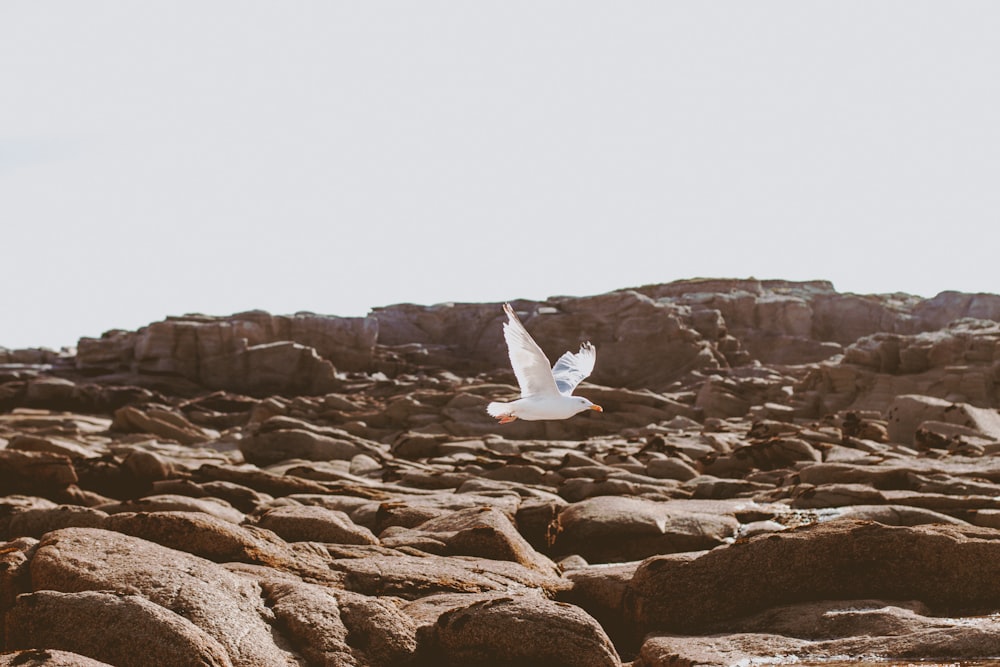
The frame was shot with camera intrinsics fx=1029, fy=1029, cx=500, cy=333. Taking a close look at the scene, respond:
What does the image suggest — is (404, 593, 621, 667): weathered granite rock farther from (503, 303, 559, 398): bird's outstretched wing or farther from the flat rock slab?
(503, 303, 559, 398): bird's outstretched wing

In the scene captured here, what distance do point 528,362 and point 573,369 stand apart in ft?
11.2

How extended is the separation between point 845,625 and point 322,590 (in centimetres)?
495

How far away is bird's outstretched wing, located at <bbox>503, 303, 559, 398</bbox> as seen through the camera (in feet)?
37.1

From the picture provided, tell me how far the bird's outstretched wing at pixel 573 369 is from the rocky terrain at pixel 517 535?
6.66 ft

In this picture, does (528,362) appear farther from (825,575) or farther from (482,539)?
(825,575)

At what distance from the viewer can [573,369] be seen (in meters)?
14.8

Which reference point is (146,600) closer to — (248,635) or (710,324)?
(248,635)

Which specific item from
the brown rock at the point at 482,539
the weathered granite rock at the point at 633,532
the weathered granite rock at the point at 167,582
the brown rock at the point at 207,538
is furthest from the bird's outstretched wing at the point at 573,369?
the weathered granite rock at the point at 167,582

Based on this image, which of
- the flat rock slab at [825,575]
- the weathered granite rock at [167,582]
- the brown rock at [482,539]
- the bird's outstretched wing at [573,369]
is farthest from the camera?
the bird's outstretched wing at [573,369]

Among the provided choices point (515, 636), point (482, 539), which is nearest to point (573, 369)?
point (482, 539)

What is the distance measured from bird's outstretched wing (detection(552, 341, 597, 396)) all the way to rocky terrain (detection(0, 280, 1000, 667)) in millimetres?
2030

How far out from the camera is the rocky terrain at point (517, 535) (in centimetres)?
911

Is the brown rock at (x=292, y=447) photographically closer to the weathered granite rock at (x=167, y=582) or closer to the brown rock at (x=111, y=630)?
the weathered granite rock at (x=167, y=582)

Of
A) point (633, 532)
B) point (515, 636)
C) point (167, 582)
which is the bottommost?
point (633, 532)
